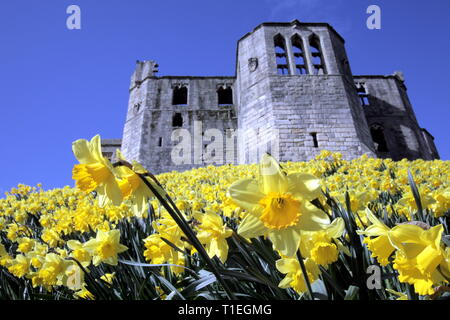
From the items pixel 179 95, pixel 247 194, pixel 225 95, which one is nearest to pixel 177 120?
pixel 179 95

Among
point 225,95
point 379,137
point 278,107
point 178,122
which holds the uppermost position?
point 225,95

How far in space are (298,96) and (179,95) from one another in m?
10.5

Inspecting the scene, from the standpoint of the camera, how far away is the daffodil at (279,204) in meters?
0.71

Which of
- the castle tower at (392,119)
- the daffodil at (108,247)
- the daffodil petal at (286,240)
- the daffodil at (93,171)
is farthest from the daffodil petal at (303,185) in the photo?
the castle tower at (392,119)

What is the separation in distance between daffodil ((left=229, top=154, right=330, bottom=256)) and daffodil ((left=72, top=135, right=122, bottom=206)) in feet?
1.33

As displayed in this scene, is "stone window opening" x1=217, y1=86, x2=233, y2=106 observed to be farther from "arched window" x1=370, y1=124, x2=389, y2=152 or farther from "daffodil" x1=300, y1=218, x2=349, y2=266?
"daffodil" x1=300, y1=218, x2=349, y2=266

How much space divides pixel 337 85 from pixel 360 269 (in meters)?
14.6

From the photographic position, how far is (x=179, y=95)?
20.7 meters

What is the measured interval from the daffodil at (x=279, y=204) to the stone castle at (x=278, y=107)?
1125 cm

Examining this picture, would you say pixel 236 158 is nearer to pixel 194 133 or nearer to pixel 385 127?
pixel 194 133

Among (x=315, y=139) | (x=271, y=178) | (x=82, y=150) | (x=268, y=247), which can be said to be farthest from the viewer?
(x=315, y=139)

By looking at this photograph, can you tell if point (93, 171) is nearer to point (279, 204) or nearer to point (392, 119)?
point (279, 204)

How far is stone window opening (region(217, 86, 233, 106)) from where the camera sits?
66.3ft

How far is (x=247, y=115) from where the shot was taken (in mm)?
14133
